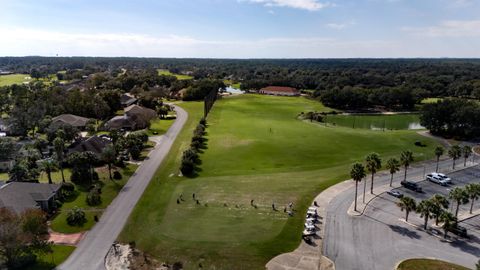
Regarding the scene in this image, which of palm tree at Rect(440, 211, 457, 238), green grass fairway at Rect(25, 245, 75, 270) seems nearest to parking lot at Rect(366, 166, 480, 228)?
palm tree at Rect(440, 211, 457, 238)

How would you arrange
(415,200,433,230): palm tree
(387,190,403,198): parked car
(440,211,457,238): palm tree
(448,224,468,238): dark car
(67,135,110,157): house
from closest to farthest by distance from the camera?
(440,211,457,238): palm tree, (448,224,468,238): dark car, (415,200,433,230): palm tree, (387,190,403,198): parked car, (67,135,110,157): house

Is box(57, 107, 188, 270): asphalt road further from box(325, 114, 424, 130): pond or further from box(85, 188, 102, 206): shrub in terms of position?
box(325, 114, 424, 130): pond

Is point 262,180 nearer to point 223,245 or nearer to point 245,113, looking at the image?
point 223,245

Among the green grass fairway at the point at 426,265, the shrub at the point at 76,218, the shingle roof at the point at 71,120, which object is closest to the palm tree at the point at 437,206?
the green grass fairway at the point at 426,265

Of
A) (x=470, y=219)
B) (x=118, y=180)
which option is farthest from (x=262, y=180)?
(x=470, y=219)

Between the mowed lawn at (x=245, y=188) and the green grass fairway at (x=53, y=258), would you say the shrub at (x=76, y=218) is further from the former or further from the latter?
the mowed lawn at (x=245, y=188)

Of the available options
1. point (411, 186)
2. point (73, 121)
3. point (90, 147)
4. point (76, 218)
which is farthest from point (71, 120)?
point (411, 186)
